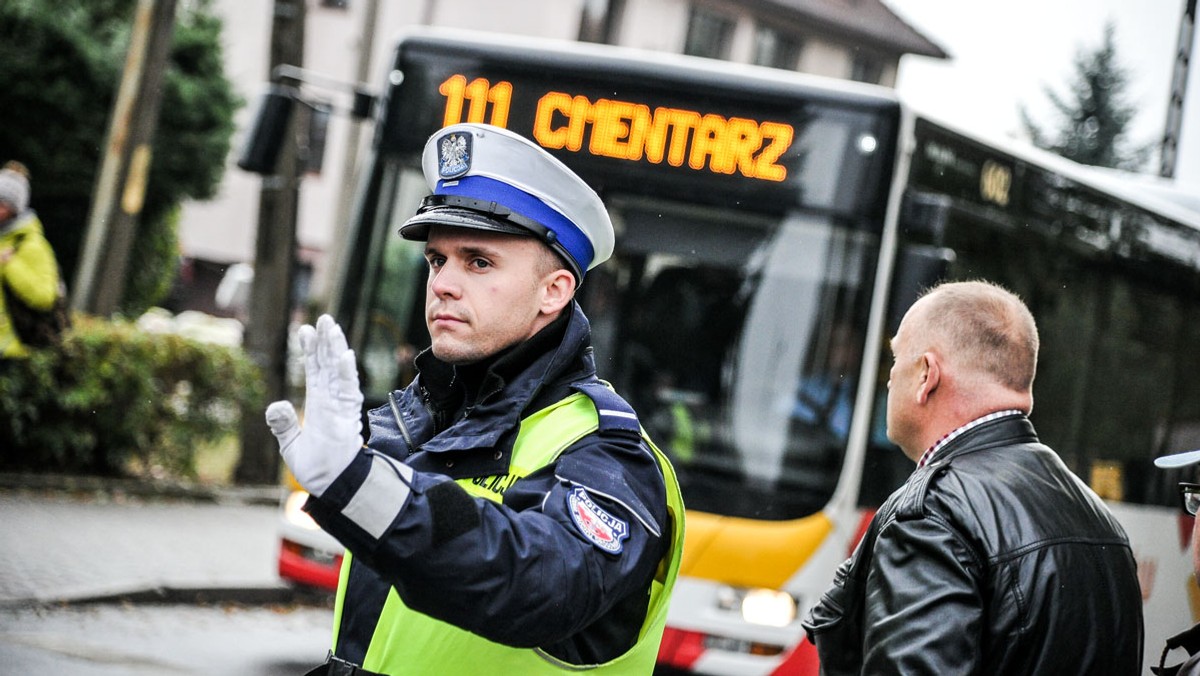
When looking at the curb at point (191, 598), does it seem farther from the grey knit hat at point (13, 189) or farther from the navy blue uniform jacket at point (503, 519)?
the navy blue uniform jacket at point (503, 519)

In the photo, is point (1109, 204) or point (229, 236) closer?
point (1109, 204)

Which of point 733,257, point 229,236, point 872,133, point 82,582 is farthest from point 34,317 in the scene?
point 229,236

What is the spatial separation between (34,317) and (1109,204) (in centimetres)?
627

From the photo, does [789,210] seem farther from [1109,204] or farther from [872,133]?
[1109,204]

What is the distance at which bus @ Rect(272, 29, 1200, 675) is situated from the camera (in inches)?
265

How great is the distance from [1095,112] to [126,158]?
1994 cm

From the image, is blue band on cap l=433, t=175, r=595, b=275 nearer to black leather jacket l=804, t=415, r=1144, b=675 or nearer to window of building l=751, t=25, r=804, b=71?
black leather jacket l=804, t=415, r=1144, b=675

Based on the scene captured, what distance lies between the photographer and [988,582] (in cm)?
266

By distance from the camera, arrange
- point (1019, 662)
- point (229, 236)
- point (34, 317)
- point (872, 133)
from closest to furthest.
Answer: point (1019, 662) → point (872, 133) → point (34, 317) → point (229, 236)

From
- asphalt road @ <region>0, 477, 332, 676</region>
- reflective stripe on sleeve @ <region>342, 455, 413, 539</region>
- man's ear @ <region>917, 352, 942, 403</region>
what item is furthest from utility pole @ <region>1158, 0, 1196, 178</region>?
reflective stripe on sleeve @ <region>342, 455, 413, 539</region>

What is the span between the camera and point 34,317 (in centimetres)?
885

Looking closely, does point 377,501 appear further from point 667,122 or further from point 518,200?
point 667,122

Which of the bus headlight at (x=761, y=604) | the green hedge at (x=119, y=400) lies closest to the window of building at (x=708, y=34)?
the green hedge at (x=119, y=400)

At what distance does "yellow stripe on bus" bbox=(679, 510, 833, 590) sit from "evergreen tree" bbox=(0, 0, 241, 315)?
1573cm
